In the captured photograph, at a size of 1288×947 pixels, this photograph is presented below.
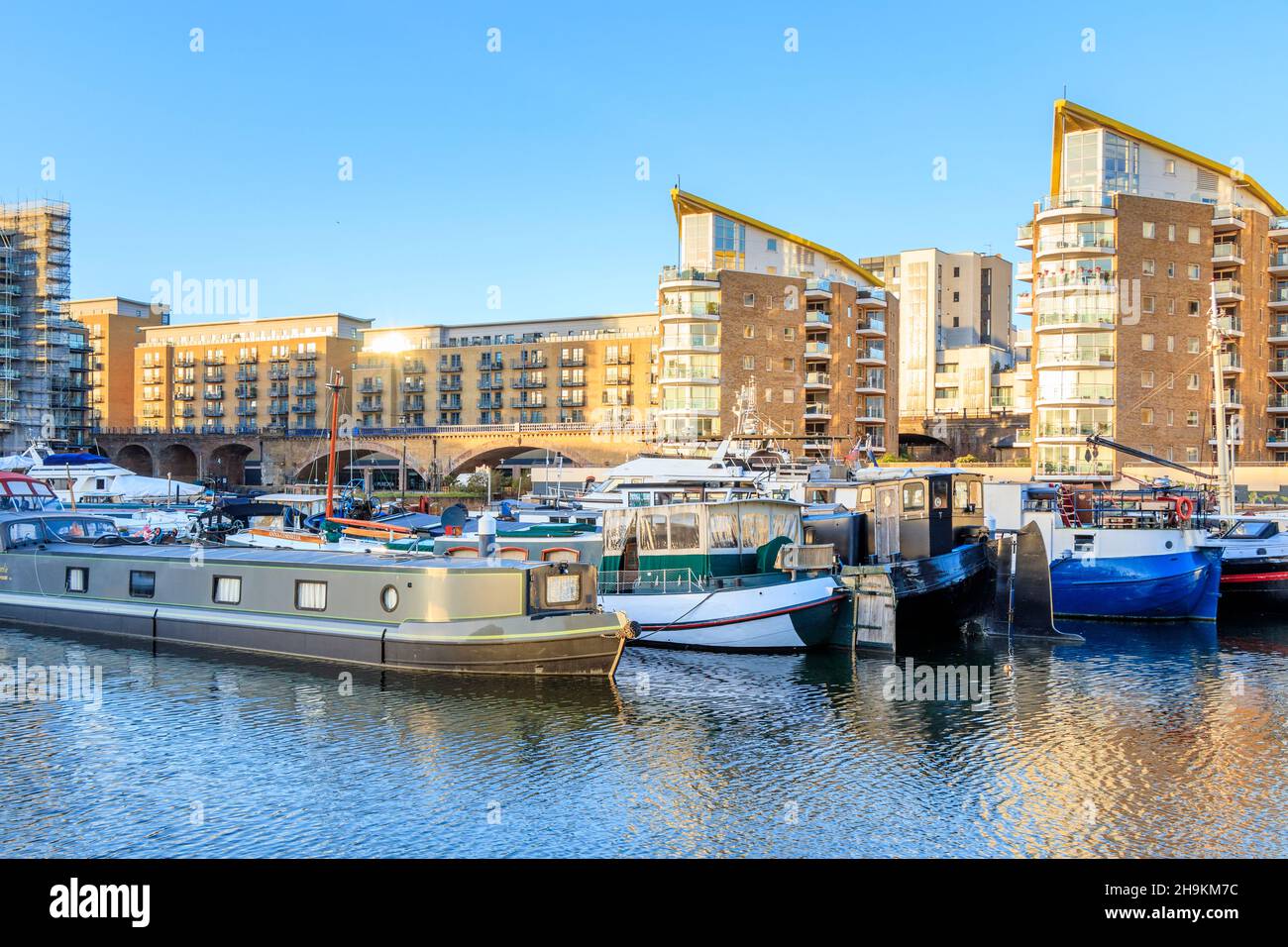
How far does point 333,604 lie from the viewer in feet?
83.9

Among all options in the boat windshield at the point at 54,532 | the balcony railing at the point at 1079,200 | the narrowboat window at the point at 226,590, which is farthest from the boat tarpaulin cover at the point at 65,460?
the balcony railing at the point at 1079,200

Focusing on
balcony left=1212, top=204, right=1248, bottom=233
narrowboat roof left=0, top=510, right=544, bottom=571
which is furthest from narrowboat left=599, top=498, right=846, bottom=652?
balcony left=1212, top=204, right=1248, bottom=233

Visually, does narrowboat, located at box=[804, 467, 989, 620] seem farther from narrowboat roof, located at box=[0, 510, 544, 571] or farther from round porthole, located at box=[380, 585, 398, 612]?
round porthole, located at box=[380, 585, 398, 612]

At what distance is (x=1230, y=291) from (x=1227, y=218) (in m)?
4.94

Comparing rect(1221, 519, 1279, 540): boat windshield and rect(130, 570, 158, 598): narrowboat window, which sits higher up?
rect(1221, 519, 1279, 540): boat windshield

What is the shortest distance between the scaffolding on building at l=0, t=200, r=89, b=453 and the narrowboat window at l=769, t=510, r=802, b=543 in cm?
10526

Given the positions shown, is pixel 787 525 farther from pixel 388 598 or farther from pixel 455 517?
pixel 455 517

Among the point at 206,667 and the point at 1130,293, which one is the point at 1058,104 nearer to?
the point at 1130,293

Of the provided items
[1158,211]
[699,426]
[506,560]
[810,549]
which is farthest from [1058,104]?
[506,560]

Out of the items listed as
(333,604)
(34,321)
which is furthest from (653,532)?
(34,321)

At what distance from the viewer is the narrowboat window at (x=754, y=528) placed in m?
30.2

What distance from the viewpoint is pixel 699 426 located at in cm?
8038

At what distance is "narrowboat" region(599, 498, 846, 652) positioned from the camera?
91.0 ft

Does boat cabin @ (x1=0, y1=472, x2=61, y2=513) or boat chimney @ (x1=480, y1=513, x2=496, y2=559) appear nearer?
boat chimney @ (x1=480, y1=513, x2=496, y2=559)
